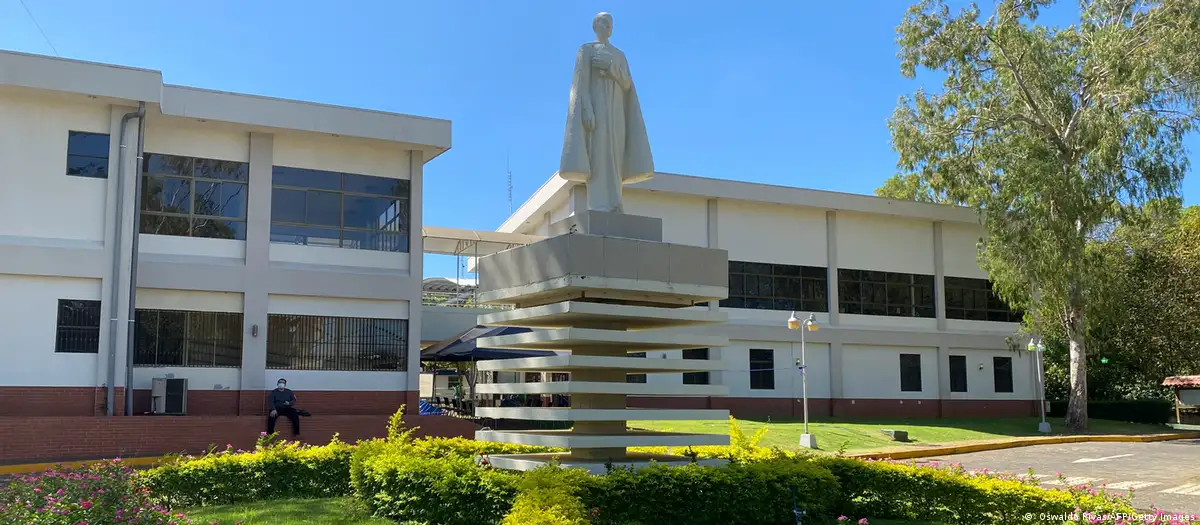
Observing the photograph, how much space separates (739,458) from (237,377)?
12537 mm

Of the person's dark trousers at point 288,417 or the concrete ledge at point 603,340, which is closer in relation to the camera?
the concrete ledge at point 603,340

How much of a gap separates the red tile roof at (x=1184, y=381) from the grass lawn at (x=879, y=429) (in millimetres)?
2314

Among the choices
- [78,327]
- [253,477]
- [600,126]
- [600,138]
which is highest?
[600,126]

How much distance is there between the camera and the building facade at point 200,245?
17.8 metres

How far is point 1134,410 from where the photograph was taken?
109 ft

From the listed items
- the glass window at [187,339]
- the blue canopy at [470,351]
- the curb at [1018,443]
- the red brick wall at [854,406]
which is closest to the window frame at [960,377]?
the red brick wall at [854,406]

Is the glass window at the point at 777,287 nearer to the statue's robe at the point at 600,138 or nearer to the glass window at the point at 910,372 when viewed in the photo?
the glass window at the point at 910,372

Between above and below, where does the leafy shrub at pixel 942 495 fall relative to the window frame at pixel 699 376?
below

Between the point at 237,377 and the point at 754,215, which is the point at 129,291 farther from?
the point at 754,215

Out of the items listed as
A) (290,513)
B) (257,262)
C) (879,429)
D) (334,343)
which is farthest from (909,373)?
(290,513)

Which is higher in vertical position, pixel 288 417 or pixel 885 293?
pixel 885 293

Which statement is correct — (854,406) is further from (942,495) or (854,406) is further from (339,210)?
(942,495)

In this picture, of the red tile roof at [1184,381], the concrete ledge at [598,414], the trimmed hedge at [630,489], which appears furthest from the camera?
the red tile roof at [1184,381]

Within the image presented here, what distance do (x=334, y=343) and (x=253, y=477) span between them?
937 centimetres
